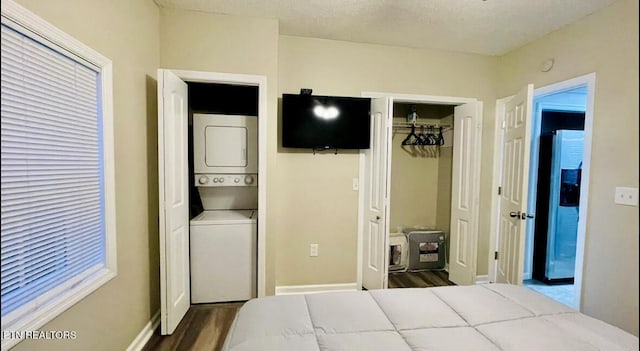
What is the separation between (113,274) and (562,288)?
414 cm

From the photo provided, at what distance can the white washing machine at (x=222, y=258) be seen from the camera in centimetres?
259

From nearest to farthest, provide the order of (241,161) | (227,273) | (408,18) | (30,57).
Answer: (30,57) < (408,18) < (227,273) < (241,161)

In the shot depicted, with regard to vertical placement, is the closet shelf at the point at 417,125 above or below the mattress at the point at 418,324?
above

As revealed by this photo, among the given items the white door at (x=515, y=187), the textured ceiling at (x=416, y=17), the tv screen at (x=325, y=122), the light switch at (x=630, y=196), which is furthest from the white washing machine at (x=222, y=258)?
the light switch at (x=630, y=196)

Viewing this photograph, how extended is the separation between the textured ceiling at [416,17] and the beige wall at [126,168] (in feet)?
1.93

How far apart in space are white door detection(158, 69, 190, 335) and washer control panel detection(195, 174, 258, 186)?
35 centimetres

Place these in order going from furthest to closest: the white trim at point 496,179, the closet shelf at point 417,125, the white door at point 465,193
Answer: the closet shelf at point 417,125 → the white trim at point 496,179 → the white door at point 465,193

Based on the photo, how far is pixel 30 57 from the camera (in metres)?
1.16

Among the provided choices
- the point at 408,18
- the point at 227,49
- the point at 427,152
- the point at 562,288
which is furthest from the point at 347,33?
the point at 562,288

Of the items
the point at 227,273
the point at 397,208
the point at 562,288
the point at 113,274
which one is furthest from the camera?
the point at 397,208

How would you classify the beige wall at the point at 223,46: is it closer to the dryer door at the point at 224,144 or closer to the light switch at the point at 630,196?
the dryer door at the point at 224,144

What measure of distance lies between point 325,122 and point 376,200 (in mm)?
907

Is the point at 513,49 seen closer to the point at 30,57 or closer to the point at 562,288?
the point at 562,288

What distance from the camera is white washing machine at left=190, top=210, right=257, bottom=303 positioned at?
2586 mm
